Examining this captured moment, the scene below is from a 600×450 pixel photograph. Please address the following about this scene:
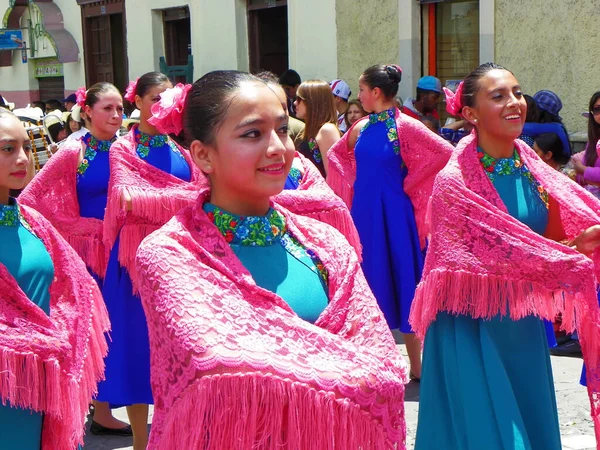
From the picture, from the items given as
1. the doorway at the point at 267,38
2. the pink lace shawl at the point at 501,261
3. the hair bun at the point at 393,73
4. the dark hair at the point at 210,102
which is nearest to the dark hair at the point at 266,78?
the dark hair at the point at 210,102

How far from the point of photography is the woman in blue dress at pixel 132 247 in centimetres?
530

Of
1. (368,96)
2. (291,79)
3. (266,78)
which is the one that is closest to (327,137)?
(368,96)

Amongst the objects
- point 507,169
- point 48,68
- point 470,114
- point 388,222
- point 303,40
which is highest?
point 303,40

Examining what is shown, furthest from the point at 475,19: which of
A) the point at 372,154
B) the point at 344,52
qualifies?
the point at 372,154

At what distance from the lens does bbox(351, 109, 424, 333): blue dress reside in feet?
23.4

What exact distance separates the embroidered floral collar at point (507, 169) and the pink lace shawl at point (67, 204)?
96.7 inches

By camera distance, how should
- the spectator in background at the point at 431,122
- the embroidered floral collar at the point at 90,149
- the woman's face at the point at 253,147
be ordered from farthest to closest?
the spectator in background at the point at 431,122 < the embroidered floral collar at the point at 90,149 < the woman's face at the point at 253,147

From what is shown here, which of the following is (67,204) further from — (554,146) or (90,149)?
(554,146)

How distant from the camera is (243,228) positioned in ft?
8.82

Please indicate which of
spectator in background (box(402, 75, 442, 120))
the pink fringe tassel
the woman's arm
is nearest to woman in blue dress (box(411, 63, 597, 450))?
the pink fringe tassel

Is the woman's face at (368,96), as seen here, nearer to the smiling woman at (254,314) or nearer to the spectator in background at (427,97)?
the spectator in background at (427,97)

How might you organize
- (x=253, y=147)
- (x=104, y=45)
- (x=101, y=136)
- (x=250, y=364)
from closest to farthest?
(x=250, y=364) → (x=253, y=147) → (x=101, y=136) → (x=104, y=45)

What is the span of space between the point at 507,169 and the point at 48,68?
57.4ft

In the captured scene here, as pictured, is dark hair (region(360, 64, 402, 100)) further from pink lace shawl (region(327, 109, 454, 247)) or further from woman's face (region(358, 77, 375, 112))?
pink lace shawl (region(327, 109, 454, 247))
